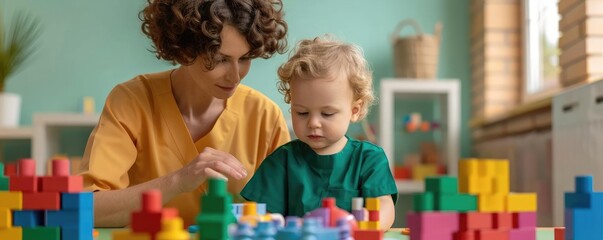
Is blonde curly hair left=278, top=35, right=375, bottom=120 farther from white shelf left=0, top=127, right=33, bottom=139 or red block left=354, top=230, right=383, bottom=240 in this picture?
white shelf left=0, top=127, right=33, bottom=139

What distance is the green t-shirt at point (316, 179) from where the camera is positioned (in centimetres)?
137

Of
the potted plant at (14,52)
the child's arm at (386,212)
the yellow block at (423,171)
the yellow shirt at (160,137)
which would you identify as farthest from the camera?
the yellow block at (423,171)

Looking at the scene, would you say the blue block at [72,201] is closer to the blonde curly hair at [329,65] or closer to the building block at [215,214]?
the building block at [215,214]

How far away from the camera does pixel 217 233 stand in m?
0.69

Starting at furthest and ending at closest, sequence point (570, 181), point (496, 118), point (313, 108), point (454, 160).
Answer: point (454, 160)
point (496, 118)
point (570, 181)
point (313, 108)

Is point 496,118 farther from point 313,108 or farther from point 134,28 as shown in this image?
point 313,108

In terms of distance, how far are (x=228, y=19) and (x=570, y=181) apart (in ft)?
5.36

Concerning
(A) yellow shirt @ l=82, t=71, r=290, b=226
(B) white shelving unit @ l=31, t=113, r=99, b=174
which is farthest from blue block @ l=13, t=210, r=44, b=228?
(B) white shelving unit @ l=31, t=113, r=99, b=174

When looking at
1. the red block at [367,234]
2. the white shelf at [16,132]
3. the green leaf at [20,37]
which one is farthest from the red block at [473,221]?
the green leaf at [20,37]

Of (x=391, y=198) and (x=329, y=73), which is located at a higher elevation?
(x=329, y=73)

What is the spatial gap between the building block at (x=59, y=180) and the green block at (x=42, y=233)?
0.05 metres

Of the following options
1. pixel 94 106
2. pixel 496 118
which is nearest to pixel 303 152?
pixel 496 118

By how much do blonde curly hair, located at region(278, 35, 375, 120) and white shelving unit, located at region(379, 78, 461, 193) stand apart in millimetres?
2539

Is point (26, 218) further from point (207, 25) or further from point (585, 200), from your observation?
point (207, 25)
